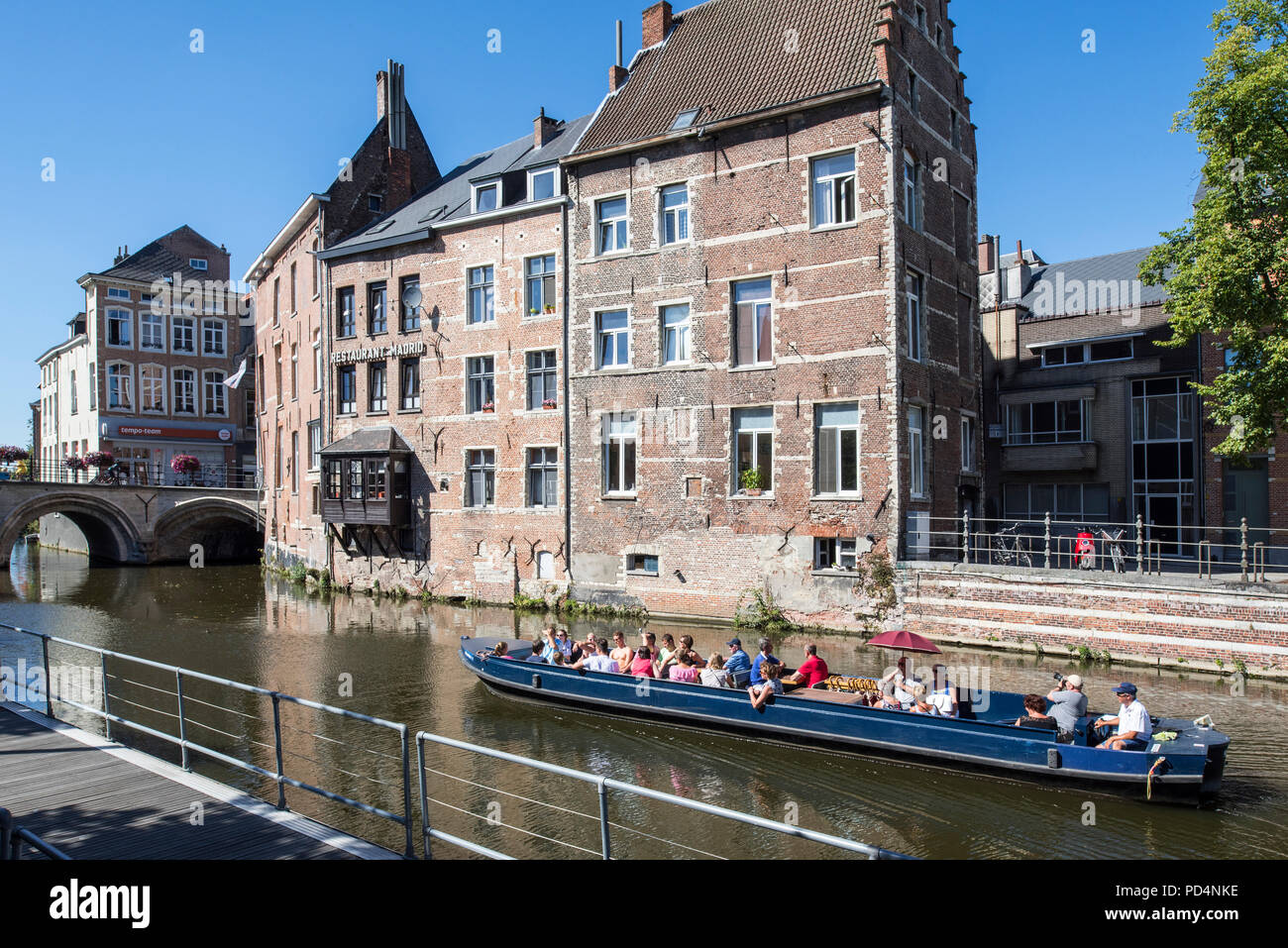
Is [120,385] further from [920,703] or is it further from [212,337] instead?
[920,703]

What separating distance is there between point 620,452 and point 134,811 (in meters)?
16.8

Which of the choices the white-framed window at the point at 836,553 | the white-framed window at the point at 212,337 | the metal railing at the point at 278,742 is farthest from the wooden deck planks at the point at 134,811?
the white-framed window at the point at 212,337

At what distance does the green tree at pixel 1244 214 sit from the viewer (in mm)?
16469

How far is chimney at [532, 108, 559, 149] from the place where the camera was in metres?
27.1

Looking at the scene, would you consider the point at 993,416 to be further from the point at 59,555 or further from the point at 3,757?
the point at 59,555

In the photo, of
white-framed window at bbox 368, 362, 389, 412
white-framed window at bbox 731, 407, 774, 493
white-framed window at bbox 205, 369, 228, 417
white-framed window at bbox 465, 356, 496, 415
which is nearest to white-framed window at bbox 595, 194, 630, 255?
white-framed window at bbox 465, 356, 496, 415

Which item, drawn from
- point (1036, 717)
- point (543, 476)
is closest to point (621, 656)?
point (1036, 717)

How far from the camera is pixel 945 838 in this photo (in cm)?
875

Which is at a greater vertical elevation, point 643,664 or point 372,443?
point 372,443

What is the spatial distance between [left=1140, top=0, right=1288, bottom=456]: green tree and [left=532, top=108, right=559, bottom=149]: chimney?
1708 centimetres

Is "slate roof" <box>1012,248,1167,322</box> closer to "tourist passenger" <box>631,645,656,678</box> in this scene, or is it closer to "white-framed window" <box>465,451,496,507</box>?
"white-framed window" <box>465,451,496,507</box>

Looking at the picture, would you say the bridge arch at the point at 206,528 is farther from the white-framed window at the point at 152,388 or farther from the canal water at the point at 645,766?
the canal water at the point at 645,766

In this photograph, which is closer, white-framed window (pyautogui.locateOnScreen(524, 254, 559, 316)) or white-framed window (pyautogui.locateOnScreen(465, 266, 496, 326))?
white-framed window (pyautogui.locateOnScreen(524, 254, 559, 316))

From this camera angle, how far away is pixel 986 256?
34.5m
